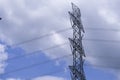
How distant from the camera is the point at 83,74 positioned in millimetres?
77750

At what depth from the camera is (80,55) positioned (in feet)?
261

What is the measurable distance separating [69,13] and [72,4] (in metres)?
2.40

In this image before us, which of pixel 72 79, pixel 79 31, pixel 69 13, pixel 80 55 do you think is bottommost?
pixel 72 79

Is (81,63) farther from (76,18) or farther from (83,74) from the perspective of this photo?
(76,18)

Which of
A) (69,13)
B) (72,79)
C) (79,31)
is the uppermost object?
(69,13)

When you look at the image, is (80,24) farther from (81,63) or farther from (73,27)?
(81,63)

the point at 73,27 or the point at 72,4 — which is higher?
the point at 72,4

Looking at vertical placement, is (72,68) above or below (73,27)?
below

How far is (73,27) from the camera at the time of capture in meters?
82.0

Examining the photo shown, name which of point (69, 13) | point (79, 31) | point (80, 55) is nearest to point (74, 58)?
point (80, 55)

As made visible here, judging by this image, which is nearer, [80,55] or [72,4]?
[80,55]

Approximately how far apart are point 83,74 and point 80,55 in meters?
4.63

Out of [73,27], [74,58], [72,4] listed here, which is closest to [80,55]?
[74,58]

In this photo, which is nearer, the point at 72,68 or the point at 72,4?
the point at 72,68
